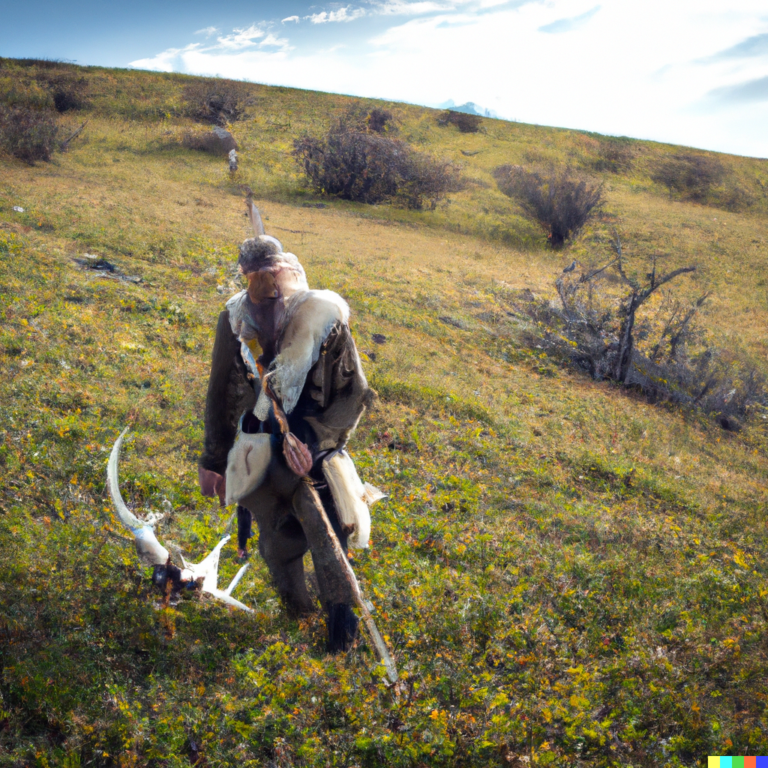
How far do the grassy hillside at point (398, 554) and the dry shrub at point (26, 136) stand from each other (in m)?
6.08

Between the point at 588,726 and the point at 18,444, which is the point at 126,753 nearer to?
the point at 588,726

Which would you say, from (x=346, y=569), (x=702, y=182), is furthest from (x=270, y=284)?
(x=702, y=182)

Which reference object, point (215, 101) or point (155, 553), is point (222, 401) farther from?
point (215, 101)

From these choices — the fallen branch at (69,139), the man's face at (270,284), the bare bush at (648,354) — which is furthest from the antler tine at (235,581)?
the fallen branch at (69,139)

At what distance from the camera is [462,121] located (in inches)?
1319

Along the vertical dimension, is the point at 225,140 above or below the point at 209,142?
above

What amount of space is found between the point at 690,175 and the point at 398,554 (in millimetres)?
35149

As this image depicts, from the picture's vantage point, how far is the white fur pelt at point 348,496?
7.75 feet

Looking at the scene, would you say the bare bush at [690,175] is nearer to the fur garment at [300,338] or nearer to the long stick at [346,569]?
the fur garment at [300,338]

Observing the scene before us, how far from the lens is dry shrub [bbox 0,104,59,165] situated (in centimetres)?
1669

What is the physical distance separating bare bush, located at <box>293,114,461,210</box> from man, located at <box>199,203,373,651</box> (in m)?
20.8

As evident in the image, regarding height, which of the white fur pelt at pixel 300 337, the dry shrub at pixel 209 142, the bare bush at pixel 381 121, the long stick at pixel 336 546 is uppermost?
the bare bush at pixel 381 121

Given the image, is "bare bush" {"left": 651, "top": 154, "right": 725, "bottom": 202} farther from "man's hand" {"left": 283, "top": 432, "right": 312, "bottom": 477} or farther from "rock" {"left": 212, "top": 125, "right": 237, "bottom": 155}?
"man's hand" {"left": 283, "top": 432, "right": 312, "bottom": 477}

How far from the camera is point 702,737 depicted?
8.71ft
